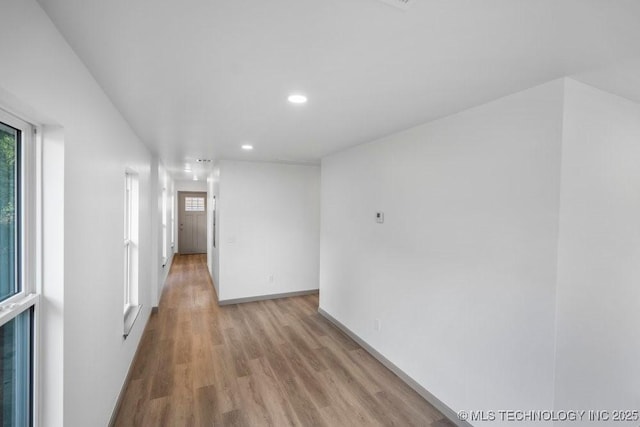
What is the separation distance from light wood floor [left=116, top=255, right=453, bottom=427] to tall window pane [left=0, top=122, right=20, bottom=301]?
1.72m

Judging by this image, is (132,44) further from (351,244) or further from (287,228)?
(287,228)

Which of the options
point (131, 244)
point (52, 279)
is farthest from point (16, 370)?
point (131, 244)

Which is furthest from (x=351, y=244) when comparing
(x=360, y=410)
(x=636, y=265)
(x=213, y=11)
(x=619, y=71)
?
(x=213, y=11)

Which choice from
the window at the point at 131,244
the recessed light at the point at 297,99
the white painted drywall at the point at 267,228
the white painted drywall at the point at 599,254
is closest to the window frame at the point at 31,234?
the recessed light at the point at 297,99

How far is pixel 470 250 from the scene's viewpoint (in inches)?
85.4

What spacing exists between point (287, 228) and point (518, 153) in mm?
3969

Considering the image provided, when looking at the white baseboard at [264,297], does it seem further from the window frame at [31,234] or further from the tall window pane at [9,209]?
the tall window pane at [9,209]

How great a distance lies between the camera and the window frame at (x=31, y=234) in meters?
1.18

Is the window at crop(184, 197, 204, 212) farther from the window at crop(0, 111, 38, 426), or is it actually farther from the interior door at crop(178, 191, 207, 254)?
the window at crop(0, 111, 38, 426)

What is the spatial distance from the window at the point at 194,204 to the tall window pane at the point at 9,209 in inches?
359

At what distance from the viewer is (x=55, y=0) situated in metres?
1.03

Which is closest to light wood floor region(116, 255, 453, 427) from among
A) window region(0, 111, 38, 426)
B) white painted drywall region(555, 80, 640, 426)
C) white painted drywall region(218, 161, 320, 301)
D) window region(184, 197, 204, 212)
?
white painted drywall region(218, 161, 320, 301)

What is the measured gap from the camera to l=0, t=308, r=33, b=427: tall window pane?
1.09 m

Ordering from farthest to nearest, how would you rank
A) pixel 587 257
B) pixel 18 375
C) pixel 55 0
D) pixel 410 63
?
pixel 587 257
pixel 410 63
pixel 18 375
pixel 55 0
